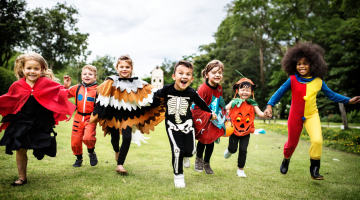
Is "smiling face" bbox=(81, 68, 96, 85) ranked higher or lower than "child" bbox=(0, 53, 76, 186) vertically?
higher

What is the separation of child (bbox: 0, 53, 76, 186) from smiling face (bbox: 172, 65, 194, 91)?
76.2 inches

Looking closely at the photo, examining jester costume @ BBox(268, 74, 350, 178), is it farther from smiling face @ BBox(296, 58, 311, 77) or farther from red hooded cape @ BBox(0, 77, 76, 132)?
red hooded cape @ BBox(0, 77, 76, 132)

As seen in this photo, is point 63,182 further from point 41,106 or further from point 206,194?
point 206,194

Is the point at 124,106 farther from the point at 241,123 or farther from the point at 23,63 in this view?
the point at 241,123

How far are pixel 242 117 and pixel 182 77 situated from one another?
169 centimetres

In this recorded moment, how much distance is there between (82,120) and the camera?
4785 millimetres

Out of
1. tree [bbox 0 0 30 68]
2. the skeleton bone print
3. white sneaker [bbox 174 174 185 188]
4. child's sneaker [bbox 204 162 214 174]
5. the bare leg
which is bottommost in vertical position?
child's sneaker [bbox 204 162 214 174]

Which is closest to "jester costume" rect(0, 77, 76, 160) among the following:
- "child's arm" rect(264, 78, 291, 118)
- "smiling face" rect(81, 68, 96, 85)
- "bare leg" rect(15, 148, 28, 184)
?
"bare leg" rect(15, 148, 28, 184)

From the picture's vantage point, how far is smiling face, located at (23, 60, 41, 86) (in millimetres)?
3658

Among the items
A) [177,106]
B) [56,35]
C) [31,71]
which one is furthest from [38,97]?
[56,35]

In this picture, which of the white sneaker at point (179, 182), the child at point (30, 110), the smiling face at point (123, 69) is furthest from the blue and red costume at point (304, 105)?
the child at point (30, 110)

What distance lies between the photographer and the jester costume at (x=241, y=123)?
4637 millimetres

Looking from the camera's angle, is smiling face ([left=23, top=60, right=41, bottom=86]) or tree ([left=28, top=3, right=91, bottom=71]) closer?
smiling face ([left=23, top=60, right=41, bottom=86])

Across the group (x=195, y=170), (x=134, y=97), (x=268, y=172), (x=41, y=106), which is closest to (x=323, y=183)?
(x=268, y=172)
